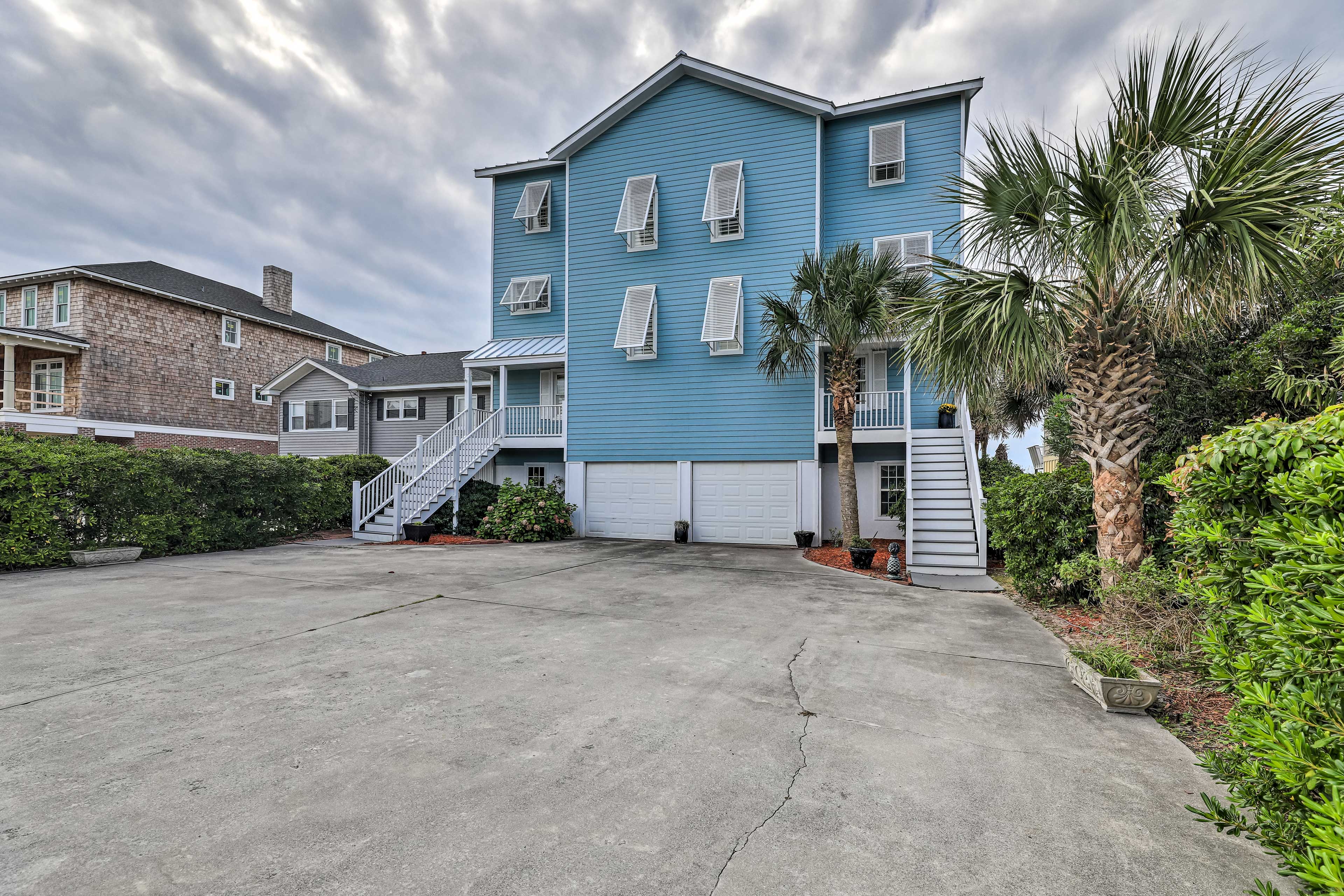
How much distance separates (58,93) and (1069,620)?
29438 mm

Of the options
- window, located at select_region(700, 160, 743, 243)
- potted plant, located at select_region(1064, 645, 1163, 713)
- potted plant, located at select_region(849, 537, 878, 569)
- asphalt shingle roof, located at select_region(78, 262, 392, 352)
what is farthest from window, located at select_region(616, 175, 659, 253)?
Answer: asphalt shingle roof, located at select_region(78, 262, 392, 352)

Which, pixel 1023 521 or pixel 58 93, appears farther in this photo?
pixel 58 93

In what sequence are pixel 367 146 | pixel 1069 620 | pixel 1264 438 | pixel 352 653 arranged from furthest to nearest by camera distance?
pixel 367 146 → pixel 1069 620 → pixel 352 653 → pixel 1264 438

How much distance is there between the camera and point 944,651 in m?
5.18

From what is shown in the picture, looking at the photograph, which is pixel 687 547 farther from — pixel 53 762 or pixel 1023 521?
pixel 53 762

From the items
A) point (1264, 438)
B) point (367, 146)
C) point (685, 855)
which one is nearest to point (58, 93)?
point (367, 146)

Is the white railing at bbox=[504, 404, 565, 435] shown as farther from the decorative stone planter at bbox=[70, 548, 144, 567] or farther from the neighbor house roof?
the neighbor house roof

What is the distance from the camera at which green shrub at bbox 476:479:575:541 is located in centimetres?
1368

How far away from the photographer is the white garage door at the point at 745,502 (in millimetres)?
13297

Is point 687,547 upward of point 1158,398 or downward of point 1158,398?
downward

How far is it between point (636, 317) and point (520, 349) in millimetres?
3776

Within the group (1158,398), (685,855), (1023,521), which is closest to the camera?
(685,855)

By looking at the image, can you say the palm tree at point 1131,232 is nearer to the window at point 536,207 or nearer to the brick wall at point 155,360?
the window at point 536,207

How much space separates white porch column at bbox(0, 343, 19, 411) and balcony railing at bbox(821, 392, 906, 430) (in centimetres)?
2501
